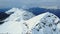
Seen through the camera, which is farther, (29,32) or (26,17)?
(26,17)

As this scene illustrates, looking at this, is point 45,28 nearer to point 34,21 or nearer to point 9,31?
point 34,21

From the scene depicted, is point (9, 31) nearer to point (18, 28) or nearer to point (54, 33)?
point (18, 28)

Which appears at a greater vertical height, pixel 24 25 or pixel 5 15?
pixel 5 15

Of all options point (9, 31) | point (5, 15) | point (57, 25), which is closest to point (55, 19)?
point (57, 25)

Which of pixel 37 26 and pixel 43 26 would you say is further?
pixel 43 26

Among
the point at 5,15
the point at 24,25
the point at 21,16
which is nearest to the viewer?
the point at 24,25

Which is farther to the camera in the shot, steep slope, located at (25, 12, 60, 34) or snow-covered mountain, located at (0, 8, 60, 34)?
snow-covered mountain, located at (0, 8, 60, 34)

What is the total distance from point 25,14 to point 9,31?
5.45 m

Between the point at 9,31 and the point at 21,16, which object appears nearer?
the point at 9,31

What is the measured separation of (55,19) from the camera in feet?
67.8

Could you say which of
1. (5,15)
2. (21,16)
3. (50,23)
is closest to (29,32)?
(50,23)

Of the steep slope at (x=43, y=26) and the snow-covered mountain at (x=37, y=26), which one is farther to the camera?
the snow-covered mountain at (x=37, y=26)

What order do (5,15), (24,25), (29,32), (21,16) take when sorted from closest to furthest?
1. (29,32)
2. (24,25)
3. (21,16)
4. (5,15)

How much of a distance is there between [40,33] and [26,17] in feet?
22.4
